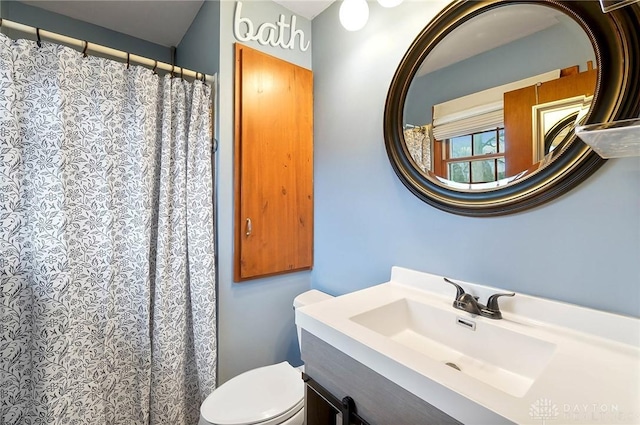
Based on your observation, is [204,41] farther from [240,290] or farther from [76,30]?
[240,290]

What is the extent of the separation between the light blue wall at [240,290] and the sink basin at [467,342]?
849 mm

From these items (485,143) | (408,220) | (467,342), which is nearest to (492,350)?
(467,342)

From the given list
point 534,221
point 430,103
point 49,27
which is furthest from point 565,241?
point 49,27

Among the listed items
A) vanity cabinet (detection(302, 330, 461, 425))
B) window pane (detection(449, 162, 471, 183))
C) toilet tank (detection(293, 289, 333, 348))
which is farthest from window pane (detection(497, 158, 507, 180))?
toilet tank (detection(293, 289, 333, 348))

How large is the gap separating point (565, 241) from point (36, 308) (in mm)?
1972

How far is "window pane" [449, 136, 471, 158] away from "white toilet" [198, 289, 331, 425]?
1.24 metres

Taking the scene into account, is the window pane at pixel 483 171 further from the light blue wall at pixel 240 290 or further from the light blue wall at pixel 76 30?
the light blue wall at pixel 76 30

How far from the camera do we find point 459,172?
3.56ft

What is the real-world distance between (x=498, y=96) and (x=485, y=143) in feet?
0.56

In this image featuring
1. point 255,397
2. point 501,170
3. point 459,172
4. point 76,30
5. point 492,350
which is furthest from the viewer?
point 76,30

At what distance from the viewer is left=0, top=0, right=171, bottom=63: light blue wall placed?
1683 millimetres

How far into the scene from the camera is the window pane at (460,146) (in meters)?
1.07

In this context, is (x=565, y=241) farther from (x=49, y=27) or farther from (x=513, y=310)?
(x=49, y=27)

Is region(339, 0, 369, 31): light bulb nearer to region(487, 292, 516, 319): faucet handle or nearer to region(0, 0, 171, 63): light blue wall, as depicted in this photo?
region(487, 292, 516, 319): faucet handle
